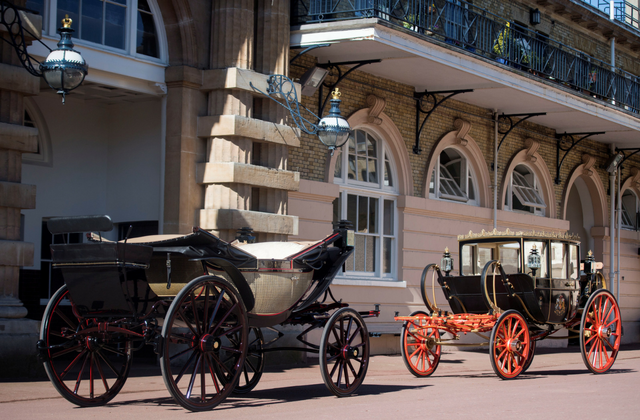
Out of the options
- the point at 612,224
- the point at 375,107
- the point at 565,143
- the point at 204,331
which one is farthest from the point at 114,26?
the point at 612,224

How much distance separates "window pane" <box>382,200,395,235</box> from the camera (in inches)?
627

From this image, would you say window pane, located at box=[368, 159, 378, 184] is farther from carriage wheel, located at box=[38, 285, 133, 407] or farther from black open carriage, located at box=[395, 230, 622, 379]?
carriage wheel, located at box=[38, 285, 133, 407]

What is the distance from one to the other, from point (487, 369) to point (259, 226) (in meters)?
4.00

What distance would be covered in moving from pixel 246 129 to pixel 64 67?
11.1 ft

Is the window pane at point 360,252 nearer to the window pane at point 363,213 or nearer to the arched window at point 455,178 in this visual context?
the window pane at point 363,213

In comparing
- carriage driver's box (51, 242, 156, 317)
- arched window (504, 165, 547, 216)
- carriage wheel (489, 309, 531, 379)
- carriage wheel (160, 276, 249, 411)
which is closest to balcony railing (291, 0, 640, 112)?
arched window (504, 165, 547, 216)

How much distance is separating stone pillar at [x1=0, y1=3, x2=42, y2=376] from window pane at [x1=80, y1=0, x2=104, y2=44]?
1.39 m

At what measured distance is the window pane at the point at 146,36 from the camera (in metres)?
12.1

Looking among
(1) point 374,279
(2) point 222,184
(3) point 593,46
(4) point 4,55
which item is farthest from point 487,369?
(3) point 593,46

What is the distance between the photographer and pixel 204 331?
6.91 meters

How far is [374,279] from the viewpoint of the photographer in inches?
605

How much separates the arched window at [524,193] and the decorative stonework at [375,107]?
5.22m

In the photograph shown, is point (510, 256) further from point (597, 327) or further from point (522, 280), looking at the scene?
point (597, 327)

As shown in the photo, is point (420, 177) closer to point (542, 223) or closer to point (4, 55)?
point (542, 223)
